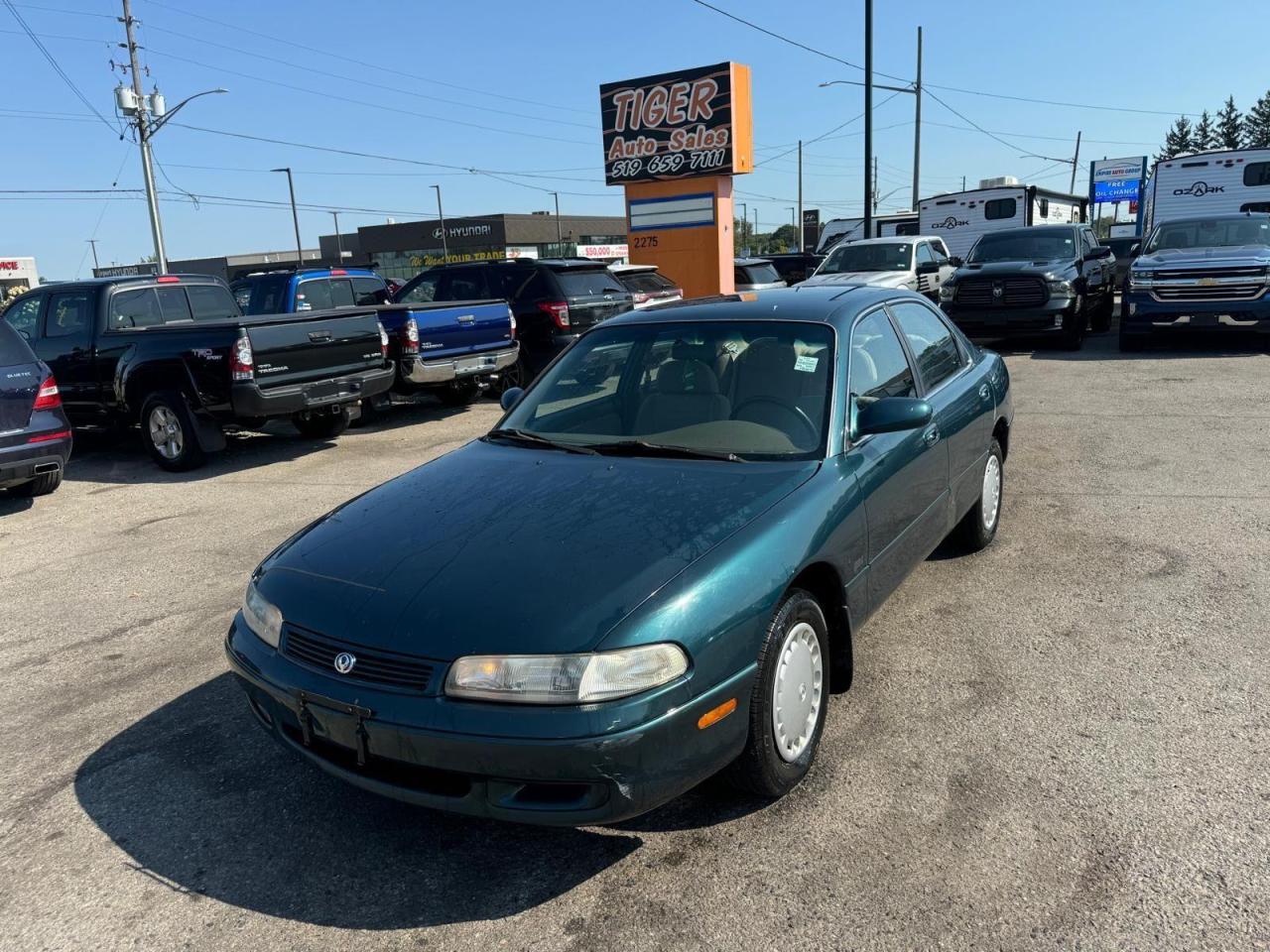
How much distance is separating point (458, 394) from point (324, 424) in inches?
82.5

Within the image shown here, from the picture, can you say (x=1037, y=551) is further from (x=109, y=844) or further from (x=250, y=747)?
(x=109, y=844)

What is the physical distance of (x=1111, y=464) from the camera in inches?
Result: 289

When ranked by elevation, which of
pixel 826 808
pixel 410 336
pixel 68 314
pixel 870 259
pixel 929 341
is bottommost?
pixel 826 808

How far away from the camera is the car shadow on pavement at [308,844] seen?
2.65 meters

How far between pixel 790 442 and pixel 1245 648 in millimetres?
2295

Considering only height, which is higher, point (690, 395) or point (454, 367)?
point (690, 395)

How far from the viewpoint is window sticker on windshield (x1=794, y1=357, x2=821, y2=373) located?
3.76 m

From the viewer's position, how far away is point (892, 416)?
11.6 feet

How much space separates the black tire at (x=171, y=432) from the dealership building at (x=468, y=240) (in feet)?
199

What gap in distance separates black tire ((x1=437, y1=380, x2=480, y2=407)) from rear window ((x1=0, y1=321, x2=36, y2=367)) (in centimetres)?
472

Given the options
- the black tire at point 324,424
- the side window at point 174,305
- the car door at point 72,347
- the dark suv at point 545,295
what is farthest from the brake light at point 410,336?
the car door at point 72,347

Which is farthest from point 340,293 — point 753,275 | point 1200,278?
point 1200,278

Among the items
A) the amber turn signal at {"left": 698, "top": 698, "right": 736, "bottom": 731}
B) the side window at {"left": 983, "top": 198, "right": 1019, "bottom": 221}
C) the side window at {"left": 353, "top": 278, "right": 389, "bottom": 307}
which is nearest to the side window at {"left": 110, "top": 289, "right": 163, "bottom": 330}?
the side window at {"left": 353, "top": 278, "right": 389, "bottom": 307}

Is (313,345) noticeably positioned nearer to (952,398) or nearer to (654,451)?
(654,451)
